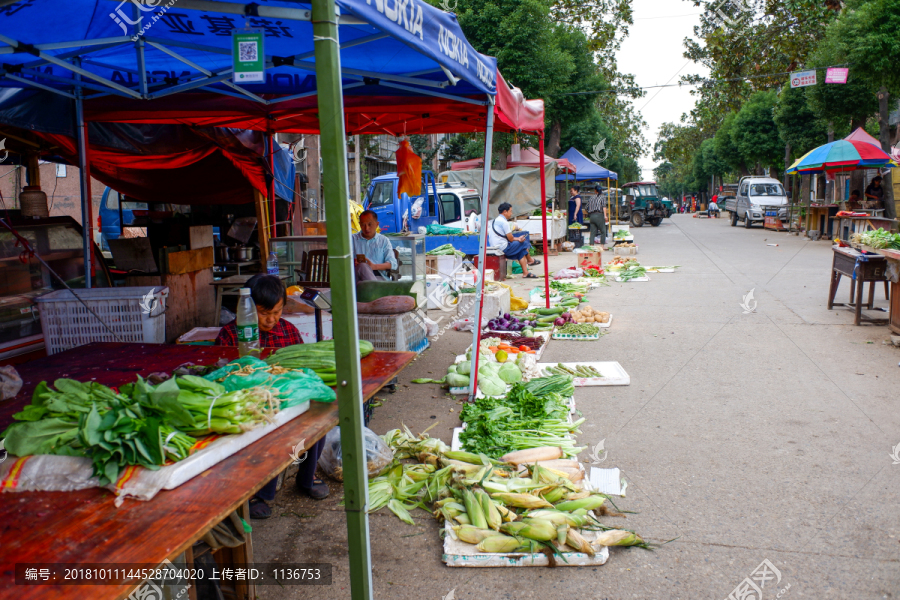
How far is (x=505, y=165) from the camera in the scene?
78.2ft

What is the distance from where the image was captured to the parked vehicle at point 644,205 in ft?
117

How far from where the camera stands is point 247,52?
2.93 meters

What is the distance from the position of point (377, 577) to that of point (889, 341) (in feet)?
24.1

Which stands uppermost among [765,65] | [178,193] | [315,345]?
[765,65]

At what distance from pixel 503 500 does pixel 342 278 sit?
188 centimetres

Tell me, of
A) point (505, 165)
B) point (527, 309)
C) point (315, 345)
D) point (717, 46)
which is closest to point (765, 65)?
point (717, 46)

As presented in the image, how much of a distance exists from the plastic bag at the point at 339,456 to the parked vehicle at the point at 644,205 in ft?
112

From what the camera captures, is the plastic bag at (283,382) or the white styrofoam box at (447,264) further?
the white styrofoam box at (447,264)

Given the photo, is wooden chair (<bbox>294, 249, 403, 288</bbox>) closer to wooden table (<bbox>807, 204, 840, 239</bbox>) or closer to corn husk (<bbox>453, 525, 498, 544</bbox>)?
corn husk (<bbox>453, 525, 498, 544</bbox>)

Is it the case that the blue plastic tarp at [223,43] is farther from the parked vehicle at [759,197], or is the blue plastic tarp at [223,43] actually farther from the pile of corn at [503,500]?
the parked vehicle at [759,197]

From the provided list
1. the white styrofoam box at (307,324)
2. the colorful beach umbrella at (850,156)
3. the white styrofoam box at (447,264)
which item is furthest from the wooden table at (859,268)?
the colorful beach umbrella at (850,156)

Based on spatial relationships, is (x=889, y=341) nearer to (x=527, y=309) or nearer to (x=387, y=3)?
(x=527, y=309)

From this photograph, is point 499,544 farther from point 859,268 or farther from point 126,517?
point 859,268

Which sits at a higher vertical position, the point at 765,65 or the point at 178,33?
the point at 765,65
